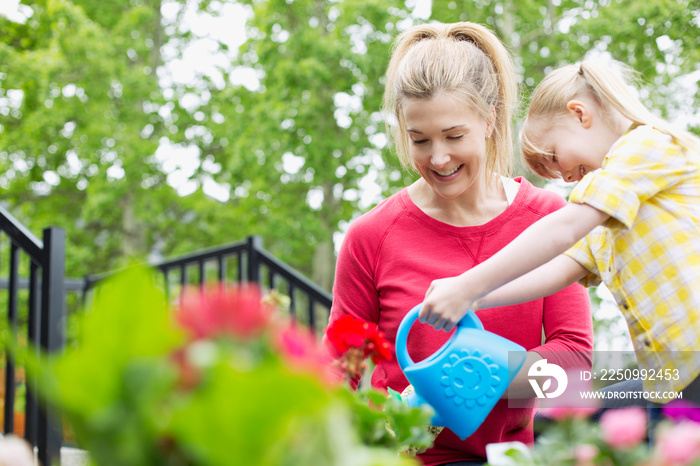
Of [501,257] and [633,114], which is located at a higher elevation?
[633,114]

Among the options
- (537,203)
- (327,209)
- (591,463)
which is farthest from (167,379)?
(327,209)

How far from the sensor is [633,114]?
1.18m

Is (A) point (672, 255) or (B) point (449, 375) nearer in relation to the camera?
(B) point (449, 375)

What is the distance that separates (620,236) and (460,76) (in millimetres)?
446

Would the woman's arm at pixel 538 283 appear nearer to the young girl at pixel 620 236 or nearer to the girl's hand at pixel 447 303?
the young girl at pixel 620 236

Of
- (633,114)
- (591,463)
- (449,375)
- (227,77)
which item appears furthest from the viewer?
(227,77)

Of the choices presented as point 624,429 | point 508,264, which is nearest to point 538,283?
point 508,264

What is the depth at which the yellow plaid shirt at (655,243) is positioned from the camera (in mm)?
994

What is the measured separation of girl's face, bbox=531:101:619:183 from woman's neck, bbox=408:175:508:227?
8.0 inches

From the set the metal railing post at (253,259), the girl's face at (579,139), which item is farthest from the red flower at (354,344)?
the metal railing post at (253,259)

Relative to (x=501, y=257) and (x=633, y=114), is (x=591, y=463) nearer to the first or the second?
(x=501, y=257)

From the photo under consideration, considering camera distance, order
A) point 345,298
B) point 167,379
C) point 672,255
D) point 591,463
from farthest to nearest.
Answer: point 345,298, point 672,255, point 591,463, point 167,379

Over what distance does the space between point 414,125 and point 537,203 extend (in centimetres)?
38

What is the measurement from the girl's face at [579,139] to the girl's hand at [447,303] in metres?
0.48
